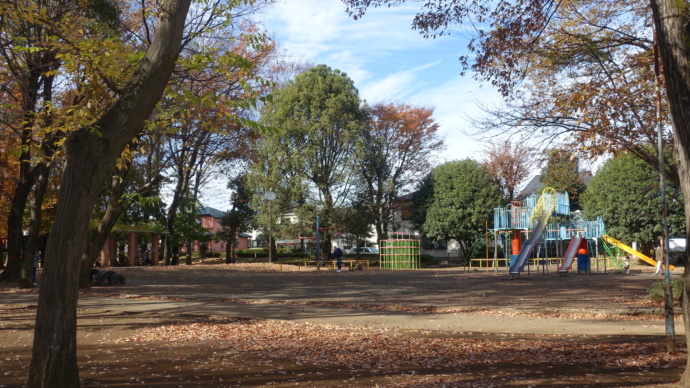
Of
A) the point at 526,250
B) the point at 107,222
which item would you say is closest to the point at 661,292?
the point at 526,250

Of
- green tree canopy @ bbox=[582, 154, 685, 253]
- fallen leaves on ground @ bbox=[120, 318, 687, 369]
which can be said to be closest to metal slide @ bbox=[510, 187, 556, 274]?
green tree canopy @ bbox=[582, 154, 685, 253]

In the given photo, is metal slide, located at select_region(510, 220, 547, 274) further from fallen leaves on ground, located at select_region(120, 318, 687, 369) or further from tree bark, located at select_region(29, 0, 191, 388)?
tree bark, located at select_region(29, 0, 191, 388)

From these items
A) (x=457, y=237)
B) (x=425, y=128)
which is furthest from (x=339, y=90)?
(x=457, y=237)

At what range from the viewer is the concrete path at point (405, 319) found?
996 cm

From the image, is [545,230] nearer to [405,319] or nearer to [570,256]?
[570,256]

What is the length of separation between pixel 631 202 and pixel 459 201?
11645 millimetres

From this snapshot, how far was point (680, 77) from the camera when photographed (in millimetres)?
5707

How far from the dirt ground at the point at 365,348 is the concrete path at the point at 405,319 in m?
0.09

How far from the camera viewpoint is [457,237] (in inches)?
1750

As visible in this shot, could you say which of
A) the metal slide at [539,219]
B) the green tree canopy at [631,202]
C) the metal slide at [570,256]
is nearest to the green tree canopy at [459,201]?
the green tree canopy at [631,202]

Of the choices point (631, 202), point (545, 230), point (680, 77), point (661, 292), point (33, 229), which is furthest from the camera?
point (631, 202)

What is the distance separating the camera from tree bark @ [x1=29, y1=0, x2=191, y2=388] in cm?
505

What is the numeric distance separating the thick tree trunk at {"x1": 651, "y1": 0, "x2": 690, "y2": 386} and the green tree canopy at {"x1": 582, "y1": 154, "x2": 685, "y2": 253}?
102 ft

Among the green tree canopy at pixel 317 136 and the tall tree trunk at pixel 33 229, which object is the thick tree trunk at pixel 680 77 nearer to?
the tall tree trunk at pixel 33 229
